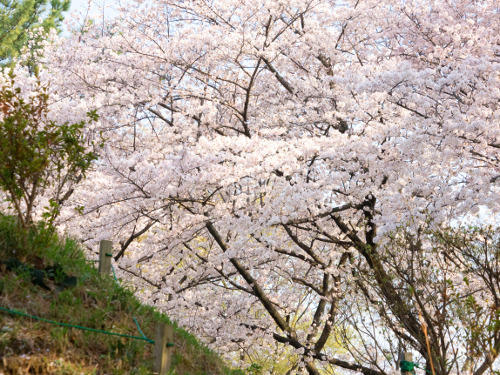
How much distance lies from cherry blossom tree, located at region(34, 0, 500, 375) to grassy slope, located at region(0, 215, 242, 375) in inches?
105

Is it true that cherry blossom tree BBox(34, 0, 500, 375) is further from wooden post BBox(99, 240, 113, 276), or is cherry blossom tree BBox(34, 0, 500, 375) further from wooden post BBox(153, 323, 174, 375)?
wooden post BBox(153, 323, 174, 375)

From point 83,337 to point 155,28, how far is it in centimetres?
838

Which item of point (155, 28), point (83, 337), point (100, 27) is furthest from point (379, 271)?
point (100, 27)

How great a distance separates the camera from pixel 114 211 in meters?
9.83

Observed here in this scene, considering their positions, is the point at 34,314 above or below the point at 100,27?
below

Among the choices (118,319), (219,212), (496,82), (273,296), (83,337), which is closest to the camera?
(83,337)

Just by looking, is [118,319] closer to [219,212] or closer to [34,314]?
[34,314]

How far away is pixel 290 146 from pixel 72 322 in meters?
5.09

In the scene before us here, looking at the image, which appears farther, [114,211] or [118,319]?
[114,211]

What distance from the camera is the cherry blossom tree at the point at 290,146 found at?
8.54 m

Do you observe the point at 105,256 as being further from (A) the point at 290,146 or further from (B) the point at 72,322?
(A) the point at 290,146

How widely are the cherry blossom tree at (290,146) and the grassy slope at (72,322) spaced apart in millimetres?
2669

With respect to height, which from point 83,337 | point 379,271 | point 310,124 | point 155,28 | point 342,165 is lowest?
point 83,337

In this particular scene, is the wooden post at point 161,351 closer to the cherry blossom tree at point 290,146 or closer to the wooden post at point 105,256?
the wooden post at point 105,256
